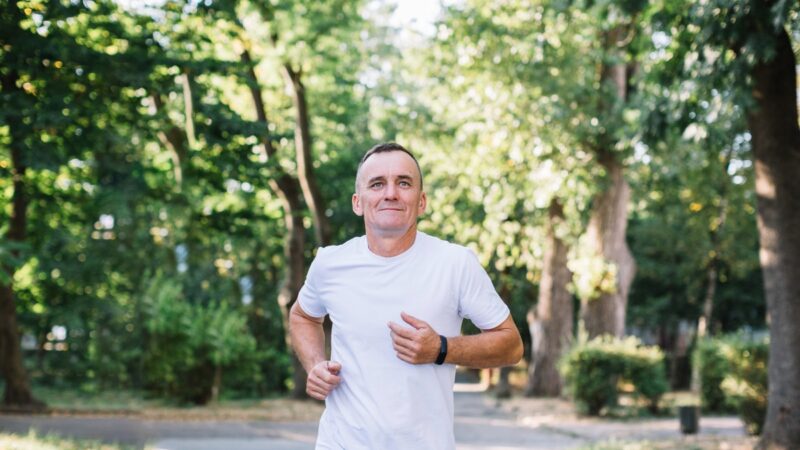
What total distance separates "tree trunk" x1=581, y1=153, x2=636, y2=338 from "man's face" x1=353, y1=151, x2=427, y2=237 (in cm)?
2039

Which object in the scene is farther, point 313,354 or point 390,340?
point 313,354

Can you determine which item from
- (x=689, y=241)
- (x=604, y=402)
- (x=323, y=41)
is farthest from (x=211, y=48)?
(x=689, y=241)

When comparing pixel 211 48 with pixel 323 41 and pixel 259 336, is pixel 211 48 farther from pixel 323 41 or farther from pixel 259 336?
pixel 259 336

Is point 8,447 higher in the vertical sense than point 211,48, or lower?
lower

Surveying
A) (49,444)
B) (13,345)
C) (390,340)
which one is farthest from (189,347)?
(390,340)

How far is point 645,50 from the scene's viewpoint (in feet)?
56.5

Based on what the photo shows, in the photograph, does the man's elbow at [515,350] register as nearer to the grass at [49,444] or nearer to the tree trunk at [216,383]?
the grass at [49,444]

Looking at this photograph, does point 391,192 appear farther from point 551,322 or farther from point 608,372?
point 551,322

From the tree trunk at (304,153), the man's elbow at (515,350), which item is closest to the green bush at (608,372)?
the tree trunk at (304,153)

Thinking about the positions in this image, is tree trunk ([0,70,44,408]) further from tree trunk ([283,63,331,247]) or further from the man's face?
the man's face

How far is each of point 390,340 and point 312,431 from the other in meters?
15.8

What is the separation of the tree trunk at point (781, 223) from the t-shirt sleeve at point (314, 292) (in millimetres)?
10122

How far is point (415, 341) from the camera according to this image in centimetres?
358

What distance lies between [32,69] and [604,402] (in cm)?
1396
